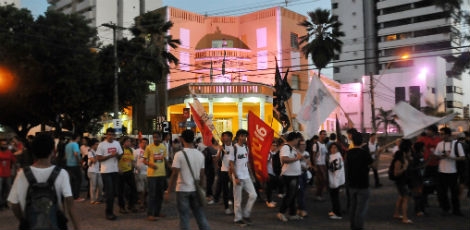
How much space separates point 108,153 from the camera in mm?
9406

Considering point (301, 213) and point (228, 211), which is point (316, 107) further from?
point (228, 211)

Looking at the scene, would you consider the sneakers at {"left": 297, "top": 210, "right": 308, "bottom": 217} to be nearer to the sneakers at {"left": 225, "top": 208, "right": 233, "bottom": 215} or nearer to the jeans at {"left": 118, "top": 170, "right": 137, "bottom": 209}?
the sneakers at {"left": 225, "top": 208, "right": 233, "bottom": 215}

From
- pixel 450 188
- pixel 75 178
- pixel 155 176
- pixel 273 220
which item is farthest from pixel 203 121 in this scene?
pixel 450 188

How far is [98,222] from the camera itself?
9.17 meters

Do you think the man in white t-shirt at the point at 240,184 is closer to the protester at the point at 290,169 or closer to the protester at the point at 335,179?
the protester at the point at 290,169

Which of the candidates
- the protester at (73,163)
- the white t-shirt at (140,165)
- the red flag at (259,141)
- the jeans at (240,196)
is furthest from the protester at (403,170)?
the protester at (73,163)

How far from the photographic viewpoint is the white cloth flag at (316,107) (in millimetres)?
9539

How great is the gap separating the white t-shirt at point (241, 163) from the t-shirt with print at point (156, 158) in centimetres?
152

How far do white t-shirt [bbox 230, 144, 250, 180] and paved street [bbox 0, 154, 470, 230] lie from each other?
94 cm

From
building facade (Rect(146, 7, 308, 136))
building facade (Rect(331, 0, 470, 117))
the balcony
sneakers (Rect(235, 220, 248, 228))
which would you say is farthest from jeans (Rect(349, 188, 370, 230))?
building facade (Rect(331, 0, 470, 117))

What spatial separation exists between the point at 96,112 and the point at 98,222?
28254 mm

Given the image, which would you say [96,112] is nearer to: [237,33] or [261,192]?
[237,33]

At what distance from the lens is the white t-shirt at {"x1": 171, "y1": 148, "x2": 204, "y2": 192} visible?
6.69 meters

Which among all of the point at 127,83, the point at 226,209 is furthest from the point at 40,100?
the point at 226,209
